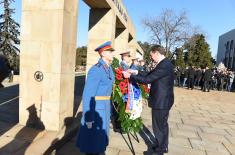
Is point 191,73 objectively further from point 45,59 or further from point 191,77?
point 45,59

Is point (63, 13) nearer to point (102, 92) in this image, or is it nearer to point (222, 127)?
point (102, 92)

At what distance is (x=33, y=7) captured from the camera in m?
6.16

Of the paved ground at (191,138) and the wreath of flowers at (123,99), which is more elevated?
the wreath of flowers at (123,99)

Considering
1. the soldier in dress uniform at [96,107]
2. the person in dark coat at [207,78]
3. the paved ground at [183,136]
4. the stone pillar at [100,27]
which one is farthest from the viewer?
the person in dark coat at [207,78]

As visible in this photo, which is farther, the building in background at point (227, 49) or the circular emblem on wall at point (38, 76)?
the building in background at point (227, 49)

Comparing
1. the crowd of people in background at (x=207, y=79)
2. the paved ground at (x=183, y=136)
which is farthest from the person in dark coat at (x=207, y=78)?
the paved ground at (x=183, y=136)

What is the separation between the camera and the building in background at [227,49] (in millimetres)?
60000

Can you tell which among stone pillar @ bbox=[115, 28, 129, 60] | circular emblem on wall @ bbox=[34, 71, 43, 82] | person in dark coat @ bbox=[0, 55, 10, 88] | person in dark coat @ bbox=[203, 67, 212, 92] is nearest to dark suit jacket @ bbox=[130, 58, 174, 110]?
circular emblem on wall @ bbox=[34, 71, 43, 82]

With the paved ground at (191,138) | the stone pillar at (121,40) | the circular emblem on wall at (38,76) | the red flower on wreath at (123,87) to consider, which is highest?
the stone pillar at (121,40)

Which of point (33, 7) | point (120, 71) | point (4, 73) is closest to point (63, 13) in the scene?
point (33, 7)

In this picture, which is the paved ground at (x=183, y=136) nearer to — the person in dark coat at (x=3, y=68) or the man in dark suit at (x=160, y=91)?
the man in dark suit at (x=160, y=91)

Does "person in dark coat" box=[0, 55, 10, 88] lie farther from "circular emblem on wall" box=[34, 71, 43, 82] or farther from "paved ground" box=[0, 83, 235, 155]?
"circular emblem on wall" box=[34, 71, 43, 82]

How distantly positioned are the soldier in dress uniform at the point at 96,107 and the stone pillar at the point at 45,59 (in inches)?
76.9

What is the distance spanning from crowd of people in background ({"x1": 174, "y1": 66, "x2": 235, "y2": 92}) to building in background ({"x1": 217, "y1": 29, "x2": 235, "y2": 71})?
35.0m
